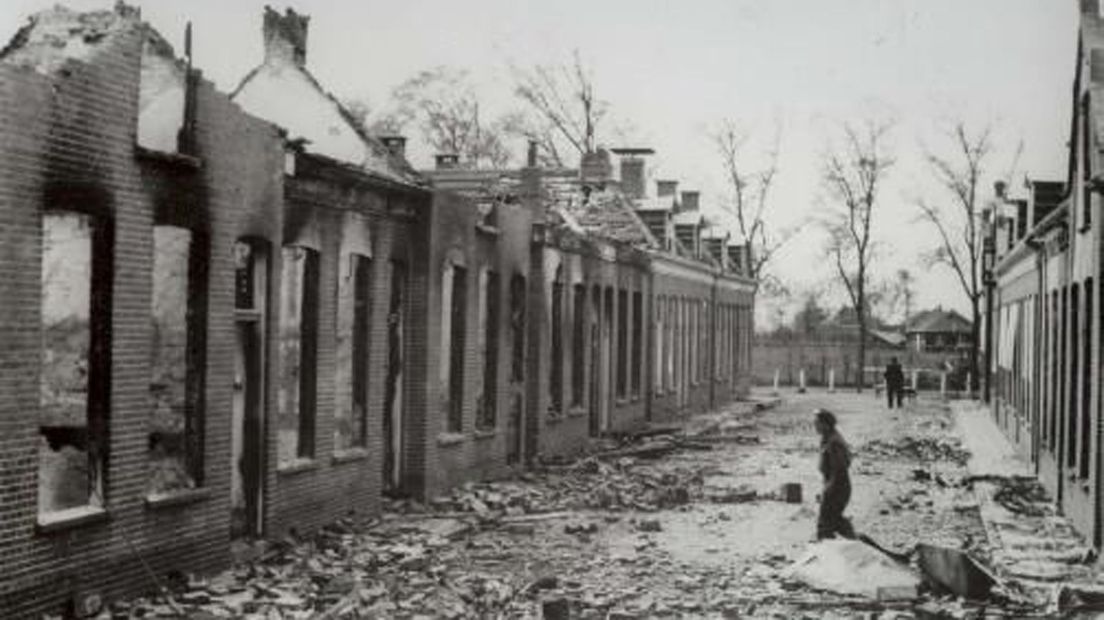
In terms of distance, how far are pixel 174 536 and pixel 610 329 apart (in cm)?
1897

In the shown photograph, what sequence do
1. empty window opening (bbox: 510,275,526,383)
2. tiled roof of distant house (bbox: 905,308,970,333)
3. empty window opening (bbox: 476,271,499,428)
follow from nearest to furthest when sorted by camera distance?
empty window opening (bbox: 476,271,499,428), empty window opening (bbox: 510,275,526,383), tiled roof of distant house (bbox: 905,308,970,333)

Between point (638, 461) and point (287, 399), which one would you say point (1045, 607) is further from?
point (638, 461)

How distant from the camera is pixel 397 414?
18.3m

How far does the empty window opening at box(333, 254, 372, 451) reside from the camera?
16328 millimetres

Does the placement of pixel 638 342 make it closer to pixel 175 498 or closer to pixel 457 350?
pixel 457 350

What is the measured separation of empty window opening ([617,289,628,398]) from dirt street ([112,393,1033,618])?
4.80 meters

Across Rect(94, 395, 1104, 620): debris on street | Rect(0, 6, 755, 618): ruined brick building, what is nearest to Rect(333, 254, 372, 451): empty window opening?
Rect(0, 6, 755, 618): ruined brick building

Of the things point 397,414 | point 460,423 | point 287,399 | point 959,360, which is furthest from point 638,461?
point 959,360

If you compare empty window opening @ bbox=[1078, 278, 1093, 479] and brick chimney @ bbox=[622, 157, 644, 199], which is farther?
brick chimney @ bbox=[622, 157, 644, 199]

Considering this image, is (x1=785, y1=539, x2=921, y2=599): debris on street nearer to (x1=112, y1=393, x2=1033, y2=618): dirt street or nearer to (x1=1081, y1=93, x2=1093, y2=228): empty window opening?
(x1=112, y1=393, x2=1033, y2=618): dirt street

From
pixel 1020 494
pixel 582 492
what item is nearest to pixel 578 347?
pixel 582 492

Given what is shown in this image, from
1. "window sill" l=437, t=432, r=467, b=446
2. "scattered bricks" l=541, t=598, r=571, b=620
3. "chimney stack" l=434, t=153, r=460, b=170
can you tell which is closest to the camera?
"scattered bricks" l=541, t=598, r=571, b=620

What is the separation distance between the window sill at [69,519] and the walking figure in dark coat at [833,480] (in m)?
7.82

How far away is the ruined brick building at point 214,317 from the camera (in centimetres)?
1020
